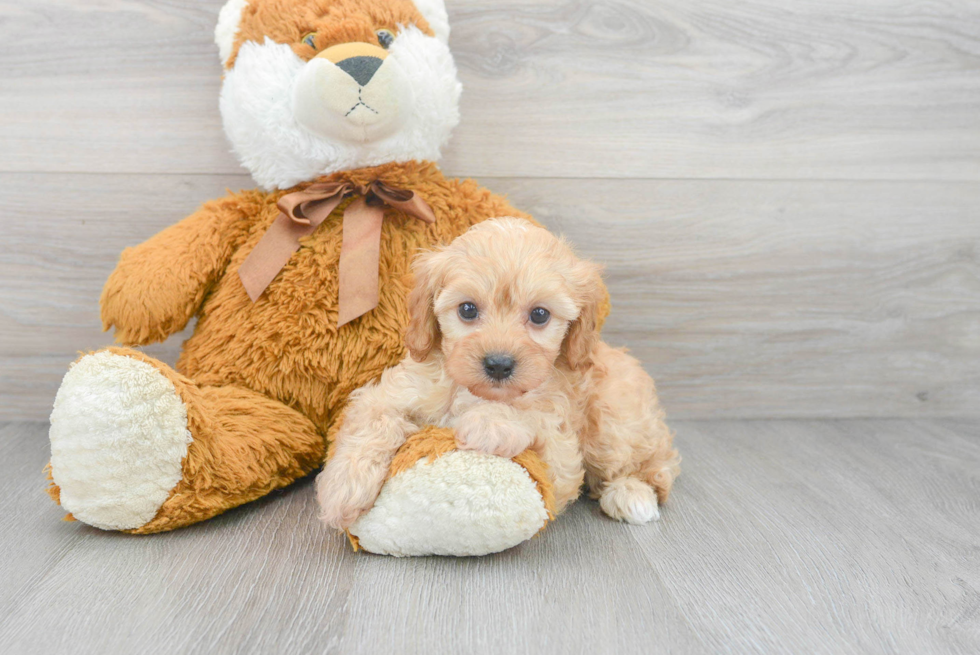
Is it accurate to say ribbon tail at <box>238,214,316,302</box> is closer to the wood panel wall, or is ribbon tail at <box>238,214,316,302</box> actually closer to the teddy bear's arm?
the teddy bear's arm

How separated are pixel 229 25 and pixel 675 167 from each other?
3.44 feet

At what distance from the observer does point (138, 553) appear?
1132mm

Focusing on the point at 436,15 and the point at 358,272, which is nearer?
the point at 358,272

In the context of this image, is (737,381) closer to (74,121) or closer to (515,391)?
(515,391)

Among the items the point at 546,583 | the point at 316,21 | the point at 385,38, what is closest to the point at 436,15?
the point at 385,38

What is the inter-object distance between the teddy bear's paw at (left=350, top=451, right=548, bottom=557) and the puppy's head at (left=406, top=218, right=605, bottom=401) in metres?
0.12

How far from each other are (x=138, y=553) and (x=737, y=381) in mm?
1454

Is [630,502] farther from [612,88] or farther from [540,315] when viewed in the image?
[612,88]

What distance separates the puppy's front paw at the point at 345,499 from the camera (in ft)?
3.58

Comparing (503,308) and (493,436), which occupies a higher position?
(503,308)

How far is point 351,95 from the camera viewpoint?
4.23ft

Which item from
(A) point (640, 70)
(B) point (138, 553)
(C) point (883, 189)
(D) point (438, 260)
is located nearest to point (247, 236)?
(D) point (438, 260)

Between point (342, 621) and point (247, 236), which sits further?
point (247, 236)

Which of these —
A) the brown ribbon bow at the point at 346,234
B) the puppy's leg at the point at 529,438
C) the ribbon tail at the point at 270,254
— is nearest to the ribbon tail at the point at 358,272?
the brown ribbon bow at the point at 346,234
